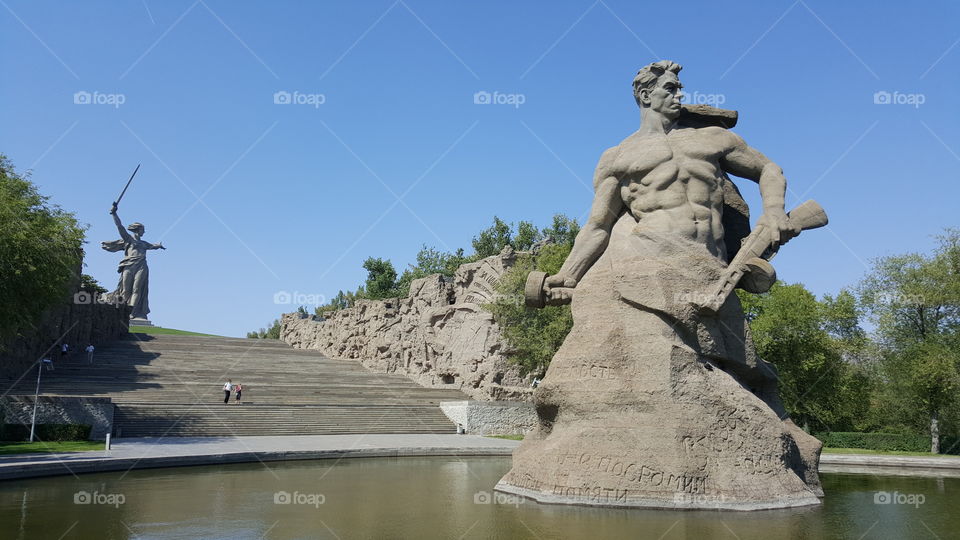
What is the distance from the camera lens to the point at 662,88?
9508mm

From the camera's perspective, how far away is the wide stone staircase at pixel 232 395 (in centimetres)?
2238

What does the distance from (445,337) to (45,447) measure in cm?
1885

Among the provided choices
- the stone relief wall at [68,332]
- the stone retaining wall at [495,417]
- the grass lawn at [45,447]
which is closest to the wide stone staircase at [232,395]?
the stone relief wall at [68,332]

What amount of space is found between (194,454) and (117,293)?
135 ft

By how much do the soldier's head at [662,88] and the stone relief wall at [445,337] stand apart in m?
20.2

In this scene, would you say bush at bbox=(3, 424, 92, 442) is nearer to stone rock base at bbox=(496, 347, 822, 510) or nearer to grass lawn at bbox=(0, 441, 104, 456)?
grass lawn at bbox=(0, 441, 104, 456)

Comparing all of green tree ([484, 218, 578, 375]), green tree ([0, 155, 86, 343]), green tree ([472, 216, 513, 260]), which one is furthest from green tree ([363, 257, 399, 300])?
green tree ([0, 155, 86, 343])

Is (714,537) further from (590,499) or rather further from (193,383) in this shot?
(193,383)

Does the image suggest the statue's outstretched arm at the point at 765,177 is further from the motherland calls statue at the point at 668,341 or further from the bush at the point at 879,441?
the bush at the point at 879,441

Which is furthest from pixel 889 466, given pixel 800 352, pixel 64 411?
pixel 64 411

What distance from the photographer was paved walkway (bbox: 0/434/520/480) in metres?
11.9

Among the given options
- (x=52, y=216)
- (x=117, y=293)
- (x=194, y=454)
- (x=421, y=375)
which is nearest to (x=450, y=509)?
(x=194, y=454)

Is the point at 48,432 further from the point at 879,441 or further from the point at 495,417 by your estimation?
the point at 879,441

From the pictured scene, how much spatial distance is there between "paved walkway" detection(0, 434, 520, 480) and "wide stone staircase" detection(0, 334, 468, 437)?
215 centimetres
